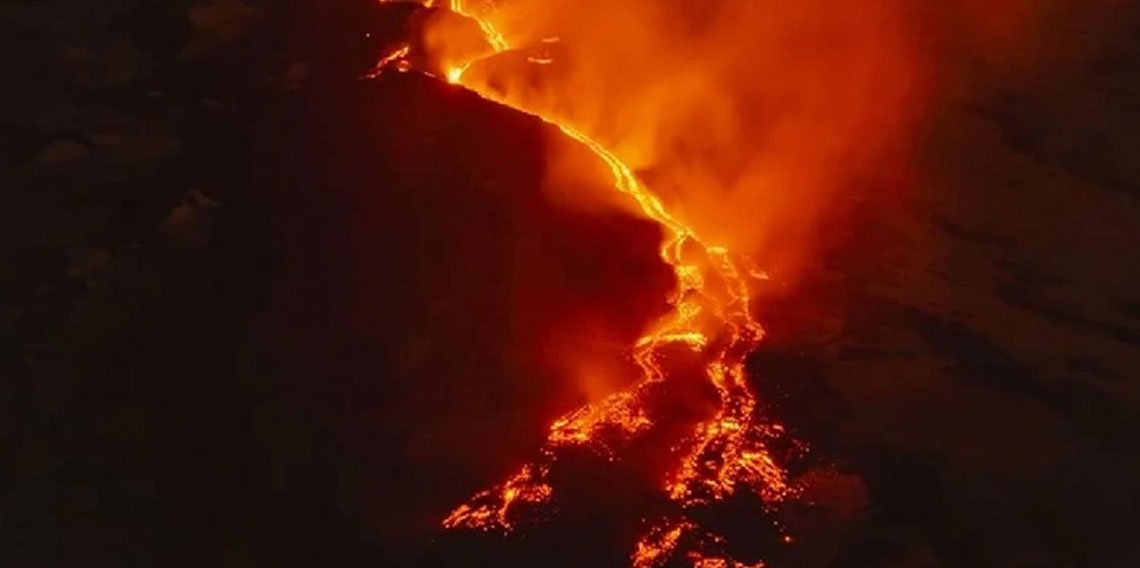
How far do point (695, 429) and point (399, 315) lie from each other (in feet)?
6.29

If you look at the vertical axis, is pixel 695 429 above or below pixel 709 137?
below

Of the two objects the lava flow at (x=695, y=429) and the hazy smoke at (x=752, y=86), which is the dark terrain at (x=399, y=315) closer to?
the lava flow at (x=695, y=429)

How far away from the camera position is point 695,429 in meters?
8.56

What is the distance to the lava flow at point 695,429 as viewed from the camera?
25.7 ft

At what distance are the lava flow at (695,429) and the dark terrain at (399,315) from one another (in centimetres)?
15

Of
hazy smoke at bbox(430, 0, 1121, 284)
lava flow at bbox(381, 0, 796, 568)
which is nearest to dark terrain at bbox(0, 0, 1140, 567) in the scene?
lava flow at bbox(381, 0, 796, 568)

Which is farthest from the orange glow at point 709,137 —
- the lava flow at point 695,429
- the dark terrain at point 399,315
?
the dark terrain at point 399,315

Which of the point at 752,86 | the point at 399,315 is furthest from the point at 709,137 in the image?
the point at 399,315

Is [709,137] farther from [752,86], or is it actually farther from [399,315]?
[399,315]

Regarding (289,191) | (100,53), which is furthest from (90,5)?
(289,191)

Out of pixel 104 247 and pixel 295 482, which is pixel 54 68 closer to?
pixel 104 247

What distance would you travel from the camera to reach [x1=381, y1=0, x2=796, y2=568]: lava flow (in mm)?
7836

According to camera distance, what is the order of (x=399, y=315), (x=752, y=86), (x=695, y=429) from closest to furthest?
(x=695, y=429) < (x=399, y=315) < (x=752, y=86)

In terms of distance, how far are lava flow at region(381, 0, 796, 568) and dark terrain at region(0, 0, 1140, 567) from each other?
0.15 metres
